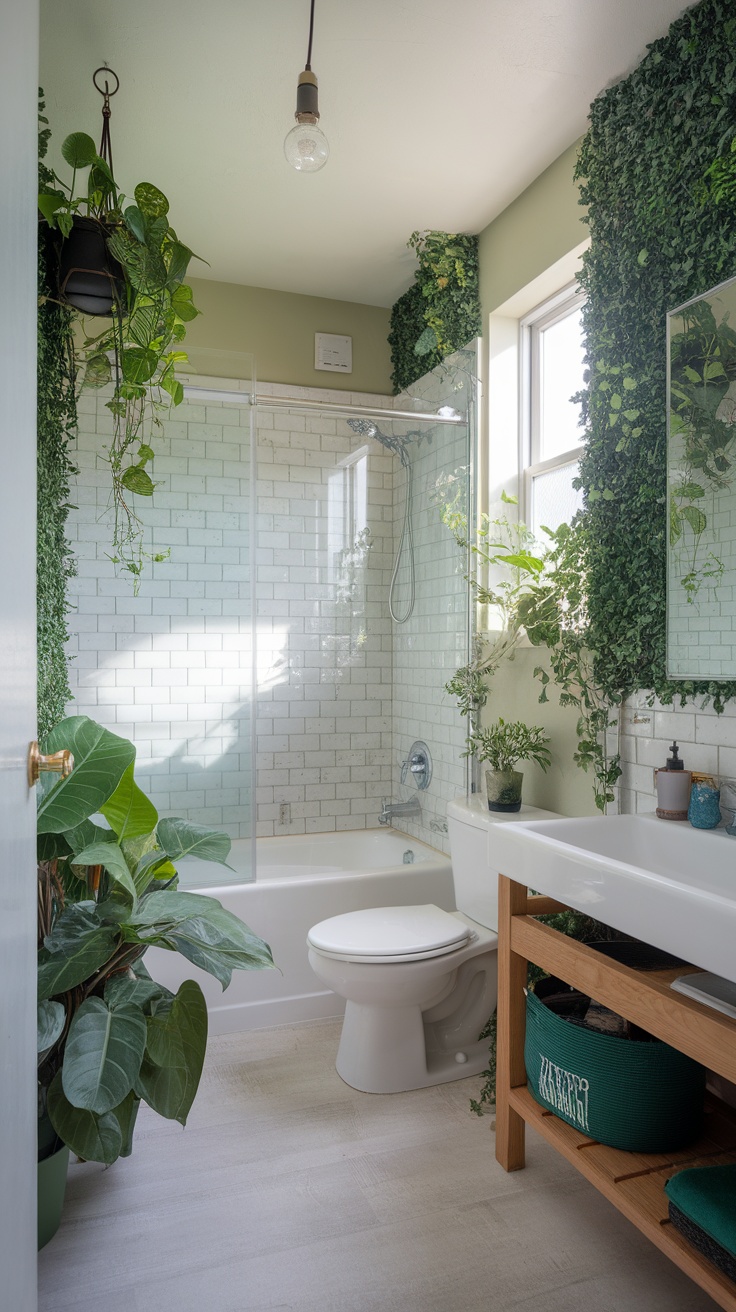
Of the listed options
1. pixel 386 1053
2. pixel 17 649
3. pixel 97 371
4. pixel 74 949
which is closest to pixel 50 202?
pixel 97 371

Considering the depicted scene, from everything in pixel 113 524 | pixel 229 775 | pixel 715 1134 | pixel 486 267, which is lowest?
pixel 715 1134

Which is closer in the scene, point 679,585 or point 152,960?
point 679,585

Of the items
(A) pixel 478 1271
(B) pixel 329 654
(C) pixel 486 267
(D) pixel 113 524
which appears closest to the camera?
(A) pixel 478 1271

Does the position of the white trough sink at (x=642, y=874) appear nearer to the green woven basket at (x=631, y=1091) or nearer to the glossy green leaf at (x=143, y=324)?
the green woven basket at (x=631, y=1091)

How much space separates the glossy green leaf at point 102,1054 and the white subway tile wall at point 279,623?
45.0 inches

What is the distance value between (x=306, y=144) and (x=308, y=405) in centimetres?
116

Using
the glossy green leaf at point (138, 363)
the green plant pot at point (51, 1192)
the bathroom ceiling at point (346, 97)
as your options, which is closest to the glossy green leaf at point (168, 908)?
the green plant pot at point (51, 1192)

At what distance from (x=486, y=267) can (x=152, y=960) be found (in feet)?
9.32

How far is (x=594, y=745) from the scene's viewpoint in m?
2.39

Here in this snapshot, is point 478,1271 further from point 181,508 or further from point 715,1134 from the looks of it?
point 181,508

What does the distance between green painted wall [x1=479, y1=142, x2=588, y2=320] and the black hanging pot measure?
55.5 inches

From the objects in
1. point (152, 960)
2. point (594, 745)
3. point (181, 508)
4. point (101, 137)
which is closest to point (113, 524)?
point (181, 508)

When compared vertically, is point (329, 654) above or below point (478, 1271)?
above

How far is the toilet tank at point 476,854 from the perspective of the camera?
103 inches
